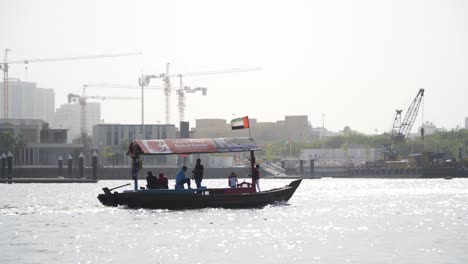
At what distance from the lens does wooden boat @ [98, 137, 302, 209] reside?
5844 cm

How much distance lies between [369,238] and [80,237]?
1259 centimetres

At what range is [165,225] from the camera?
49.2m

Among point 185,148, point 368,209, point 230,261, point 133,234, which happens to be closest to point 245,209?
point 185,148

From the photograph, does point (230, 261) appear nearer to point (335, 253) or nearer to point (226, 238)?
point (335, 253)

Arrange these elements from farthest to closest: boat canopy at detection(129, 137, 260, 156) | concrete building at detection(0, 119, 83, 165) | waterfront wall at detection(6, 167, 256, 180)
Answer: concrete building at detection(0, 119, 83, 165) → waterfront wall at detection(6, 167, 256, 180) → boat canopy at detection(129, 137, 260, 156)

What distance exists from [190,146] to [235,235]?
1689 centimetres

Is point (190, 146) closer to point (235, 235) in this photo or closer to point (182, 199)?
point (182, 199)

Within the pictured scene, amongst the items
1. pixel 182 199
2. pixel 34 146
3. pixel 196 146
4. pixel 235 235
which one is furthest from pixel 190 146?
pixel 34 146

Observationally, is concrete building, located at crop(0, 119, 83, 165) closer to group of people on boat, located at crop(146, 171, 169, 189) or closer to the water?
the water

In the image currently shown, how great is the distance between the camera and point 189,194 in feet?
192

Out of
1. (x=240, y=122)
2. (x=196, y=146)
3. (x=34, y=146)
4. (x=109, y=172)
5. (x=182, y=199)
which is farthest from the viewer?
(x=34, y=146)

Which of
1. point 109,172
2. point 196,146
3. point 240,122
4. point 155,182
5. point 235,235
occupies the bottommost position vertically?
point 235,235

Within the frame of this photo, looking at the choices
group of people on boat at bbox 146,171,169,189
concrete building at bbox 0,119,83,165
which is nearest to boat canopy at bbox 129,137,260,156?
group of people on boat at bbox 146,171,169,189

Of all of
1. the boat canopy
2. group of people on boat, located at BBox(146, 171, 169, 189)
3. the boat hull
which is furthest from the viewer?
group of people on boat, located at BBox(146, 171, 169, 189)
